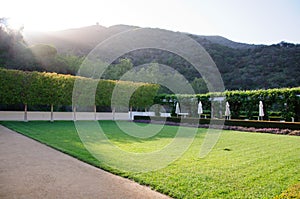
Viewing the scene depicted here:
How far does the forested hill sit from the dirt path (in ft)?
74.8

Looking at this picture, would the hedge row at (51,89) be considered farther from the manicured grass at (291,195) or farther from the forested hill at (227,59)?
the manicured grass at (291,195)

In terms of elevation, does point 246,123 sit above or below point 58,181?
above

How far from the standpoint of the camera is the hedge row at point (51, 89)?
17844 mm

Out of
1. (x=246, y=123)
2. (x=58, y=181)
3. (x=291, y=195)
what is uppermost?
(x=246, y=123)

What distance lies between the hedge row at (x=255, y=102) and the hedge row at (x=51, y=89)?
6.03 m

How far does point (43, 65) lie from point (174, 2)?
18234mm

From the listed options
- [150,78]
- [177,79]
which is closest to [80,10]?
[150,78]

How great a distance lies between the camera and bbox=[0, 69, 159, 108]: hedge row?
17.8 meters

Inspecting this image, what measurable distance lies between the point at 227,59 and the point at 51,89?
2797 cm

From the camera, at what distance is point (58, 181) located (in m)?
4.56

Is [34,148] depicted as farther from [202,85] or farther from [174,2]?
[202,85]

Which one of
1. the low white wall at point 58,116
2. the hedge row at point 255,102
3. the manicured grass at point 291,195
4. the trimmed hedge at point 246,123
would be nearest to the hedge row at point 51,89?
the low white wall at point 58,116

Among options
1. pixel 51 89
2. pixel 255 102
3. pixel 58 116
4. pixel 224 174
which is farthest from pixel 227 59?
pixel 224 174

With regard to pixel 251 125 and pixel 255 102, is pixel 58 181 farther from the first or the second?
pixel 255 102
